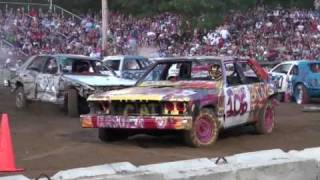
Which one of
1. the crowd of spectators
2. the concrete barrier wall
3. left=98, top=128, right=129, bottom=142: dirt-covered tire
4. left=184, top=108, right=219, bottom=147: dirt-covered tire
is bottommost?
left=98, top=128, right=129, bottom=142: dirt-covered tire

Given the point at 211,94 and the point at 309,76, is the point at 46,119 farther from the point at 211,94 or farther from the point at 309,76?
the point at 309,76

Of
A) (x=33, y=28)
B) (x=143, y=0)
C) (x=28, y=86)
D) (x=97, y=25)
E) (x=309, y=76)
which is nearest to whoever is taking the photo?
(x=28, y=86)

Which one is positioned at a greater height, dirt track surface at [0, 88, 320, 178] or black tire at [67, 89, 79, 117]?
black tire at [67, 89, 79, 117]

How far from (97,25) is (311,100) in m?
19.7

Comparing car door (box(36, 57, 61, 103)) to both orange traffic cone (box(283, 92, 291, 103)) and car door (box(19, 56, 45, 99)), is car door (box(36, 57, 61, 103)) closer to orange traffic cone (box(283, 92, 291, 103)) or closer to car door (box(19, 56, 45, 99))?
car door (box(19, 56, 45, 99))

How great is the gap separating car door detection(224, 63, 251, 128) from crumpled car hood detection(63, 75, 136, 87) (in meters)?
3.74

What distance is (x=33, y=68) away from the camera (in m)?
16.7

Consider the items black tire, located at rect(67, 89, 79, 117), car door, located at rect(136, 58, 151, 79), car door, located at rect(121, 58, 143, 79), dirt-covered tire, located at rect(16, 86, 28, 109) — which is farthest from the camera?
car door, located at rect(136, 58, 151, 79)

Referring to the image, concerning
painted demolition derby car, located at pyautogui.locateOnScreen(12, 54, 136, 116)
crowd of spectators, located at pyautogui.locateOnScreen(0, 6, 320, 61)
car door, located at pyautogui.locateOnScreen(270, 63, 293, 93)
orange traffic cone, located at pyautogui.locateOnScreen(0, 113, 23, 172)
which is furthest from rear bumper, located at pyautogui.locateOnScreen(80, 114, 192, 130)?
crowd of spectators, located at pyautogui.locateOnScreen(0, 6, 320, 61)

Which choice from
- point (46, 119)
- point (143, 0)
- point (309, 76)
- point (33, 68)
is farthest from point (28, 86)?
point (143, 0)

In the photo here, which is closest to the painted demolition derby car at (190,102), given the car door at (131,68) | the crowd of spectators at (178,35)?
the car door at (131,68)

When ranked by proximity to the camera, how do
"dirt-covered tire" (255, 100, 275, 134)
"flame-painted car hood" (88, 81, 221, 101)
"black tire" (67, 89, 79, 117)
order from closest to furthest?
"flame-painted car hood" (88, 81, 221, 101)
"dirt-covered tire" (255, 100, 275, 134)
"black tire" (67, 89, 79, 117)

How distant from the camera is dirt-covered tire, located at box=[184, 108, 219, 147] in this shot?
33.1 ft

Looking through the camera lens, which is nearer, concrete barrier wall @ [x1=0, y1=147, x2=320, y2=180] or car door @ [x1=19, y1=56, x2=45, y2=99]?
concrete barrier wall @ [x1=0, y1=147, x2=320, y2=180]
